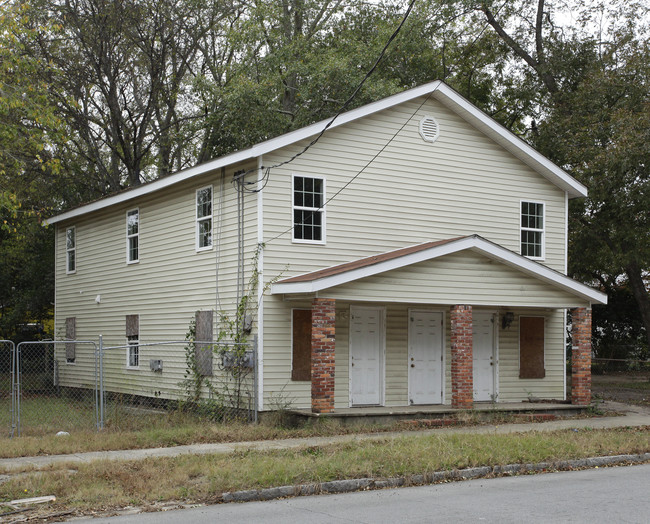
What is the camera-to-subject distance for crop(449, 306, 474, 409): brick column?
58.4 ft

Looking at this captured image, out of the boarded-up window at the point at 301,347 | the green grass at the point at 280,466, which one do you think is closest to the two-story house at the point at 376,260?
the boarded-up window at the point at 301,347

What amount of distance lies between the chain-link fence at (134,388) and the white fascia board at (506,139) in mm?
8077

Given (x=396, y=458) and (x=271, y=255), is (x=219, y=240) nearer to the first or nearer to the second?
(x=271, y=255)

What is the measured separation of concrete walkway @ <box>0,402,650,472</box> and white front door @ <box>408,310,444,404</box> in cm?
296

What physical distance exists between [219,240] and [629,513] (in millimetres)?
12145

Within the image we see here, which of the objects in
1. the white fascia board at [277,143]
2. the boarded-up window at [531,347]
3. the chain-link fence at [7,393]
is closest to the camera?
the chain-link fence at [7,393]

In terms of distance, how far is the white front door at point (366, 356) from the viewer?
18.6 meters

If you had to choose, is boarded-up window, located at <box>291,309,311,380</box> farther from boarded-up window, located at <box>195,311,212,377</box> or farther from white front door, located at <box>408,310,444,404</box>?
white front door, located at <box>408,310,444,404</box>

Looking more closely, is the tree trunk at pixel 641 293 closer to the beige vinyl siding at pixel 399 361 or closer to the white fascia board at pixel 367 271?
the beige vinyl siding at pixel 399 361

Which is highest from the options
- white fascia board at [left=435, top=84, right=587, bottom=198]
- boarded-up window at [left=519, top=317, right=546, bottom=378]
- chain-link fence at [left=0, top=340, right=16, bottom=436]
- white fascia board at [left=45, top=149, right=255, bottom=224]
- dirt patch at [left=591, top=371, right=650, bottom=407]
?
white fascia board at [left=435, top=84, right=587, bottom=198]

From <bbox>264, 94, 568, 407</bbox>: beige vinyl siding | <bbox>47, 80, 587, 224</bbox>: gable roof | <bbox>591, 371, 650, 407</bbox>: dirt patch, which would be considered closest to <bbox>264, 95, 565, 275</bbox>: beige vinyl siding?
<bbox>264, 94, 568, 407</bbox>: beige vinyl siding

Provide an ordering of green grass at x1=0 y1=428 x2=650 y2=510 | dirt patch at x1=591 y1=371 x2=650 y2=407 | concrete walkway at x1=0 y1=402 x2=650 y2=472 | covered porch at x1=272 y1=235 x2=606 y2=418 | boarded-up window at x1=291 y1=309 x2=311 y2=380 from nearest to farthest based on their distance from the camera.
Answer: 1. green grass at x1=0 y1=428 x2=650 y2=510
2. concrete walkway at x1=0 y1=402 x2=650 y2=472
3. covered porch at x1=272 y1=235 x2=606 y2=418
4. boarded-up window at x1=291 y1=309 x2=311 y2=380
5. dirt patch at x1=591 y1=371 x2=650 y2=407

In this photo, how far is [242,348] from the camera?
1747 cm

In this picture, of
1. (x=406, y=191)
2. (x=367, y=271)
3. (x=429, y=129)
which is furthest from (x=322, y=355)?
(x=429, y=129)
